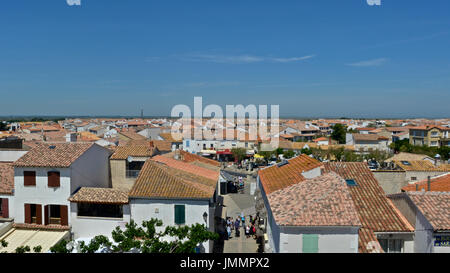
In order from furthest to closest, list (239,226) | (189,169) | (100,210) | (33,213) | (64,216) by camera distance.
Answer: (239,226), (189,169), (33,213), (64,216), (100,210)

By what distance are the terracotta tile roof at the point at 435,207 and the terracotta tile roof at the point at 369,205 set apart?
3.58ft

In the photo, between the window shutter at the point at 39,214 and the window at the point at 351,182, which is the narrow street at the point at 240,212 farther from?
the window shutter at the point at 39,214

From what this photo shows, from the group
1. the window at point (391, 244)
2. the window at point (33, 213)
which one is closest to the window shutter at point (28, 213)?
the window at point (33, 213)

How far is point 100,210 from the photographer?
Result: 18641 millimetres

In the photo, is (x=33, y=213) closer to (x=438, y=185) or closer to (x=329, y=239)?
(x=329, y=239)

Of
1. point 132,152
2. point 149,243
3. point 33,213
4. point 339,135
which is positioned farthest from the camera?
point 339,135

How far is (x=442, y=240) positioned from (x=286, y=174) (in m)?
8.38

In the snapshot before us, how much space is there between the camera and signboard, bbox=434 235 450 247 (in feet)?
42.1

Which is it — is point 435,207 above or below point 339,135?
above

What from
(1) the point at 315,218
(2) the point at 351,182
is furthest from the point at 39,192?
(2) the point at 351,182

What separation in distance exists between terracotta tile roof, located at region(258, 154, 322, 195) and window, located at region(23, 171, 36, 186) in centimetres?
1204

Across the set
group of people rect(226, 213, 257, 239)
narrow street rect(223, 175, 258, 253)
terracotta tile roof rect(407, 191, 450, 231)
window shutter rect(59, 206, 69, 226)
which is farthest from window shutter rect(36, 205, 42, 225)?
terracotta tile roof rect(407, 191, 450, 231)
